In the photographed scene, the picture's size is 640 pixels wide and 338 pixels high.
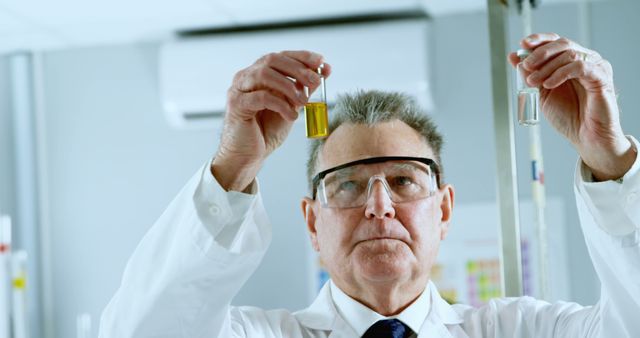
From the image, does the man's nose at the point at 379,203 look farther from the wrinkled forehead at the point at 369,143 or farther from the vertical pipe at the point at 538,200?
the vertical pipe at the point at 538,200

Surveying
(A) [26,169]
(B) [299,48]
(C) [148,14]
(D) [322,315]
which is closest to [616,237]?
(D) [322,315]

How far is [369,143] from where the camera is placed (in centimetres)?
187

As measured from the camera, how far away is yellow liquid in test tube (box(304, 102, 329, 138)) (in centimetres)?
155

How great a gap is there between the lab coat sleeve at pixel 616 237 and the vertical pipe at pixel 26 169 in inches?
139

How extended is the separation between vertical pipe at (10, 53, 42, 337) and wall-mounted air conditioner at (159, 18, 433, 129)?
0.75m

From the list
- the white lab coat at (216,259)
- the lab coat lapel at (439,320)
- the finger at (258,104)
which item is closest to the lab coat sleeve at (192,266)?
the white lab coat at (216,259)

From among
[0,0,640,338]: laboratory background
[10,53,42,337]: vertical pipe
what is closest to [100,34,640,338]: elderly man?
[0,0,640,338]: laboratory background

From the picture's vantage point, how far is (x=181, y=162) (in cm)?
445

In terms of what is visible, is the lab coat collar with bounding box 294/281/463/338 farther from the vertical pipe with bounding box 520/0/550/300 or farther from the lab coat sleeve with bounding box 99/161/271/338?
the lab coat sleeve with bounding box 99/161/271/338

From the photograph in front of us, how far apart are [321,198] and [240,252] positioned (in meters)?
0.31

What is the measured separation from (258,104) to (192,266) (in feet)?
1.01

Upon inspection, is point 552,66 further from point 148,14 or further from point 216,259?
point 148,14

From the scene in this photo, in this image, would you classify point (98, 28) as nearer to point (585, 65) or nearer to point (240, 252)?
point (240, 252)

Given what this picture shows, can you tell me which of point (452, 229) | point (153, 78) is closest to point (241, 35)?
point (153, 78)
